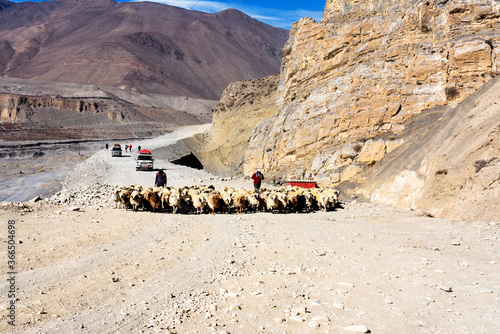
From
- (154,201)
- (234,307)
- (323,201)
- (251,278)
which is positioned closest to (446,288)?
(251,278)

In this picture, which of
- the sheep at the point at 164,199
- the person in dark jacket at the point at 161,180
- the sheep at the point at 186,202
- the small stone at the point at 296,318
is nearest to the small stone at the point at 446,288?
the small stone at the point at 296,318

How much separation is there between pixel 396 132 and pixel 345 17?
40.9 ft

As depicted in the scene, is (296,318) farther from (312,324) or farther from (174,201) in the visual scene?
(174,201)

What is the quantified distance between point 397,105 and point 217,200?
1337 cm

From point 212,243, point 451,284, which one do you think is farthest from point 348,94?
point 451,284

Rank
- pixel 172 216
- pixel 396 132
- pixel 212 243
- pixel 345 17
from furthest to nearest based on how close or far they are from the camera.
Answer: pixel 345 17 → pixel 396 132 → pixel 172 216 → pixel 212 243

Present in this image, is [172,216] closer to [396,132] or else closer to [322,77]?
[396,132]

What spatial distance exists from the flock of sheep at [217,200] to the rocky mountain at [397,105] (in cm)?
394

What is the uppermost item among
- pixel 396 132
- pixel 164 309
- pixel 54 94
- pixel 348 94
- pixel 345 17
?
pixel 54 94

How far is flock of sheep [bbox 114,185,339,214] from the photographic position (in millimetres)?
15945

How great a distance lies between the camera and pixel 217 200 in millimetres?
16297

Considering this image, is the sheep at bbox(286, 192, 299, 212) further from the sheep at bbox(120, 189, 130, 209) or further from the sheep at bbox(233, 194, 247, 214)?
the sheep at bbox(120, 189, 130, 209)

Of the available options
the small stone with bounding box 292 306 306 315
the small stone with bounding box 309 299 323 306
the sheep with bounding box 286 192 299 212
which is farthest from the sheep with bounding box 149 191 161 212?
the small stone with bounding box 292 306 306 315

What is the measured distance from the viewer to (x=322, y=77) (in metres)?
30.6
